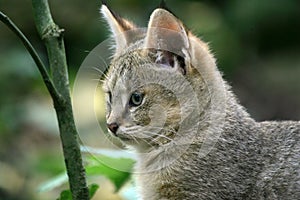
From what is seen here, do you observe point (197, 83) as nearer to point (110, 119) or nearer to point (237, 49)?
point (110, 119)

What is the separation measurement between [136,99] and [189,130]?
29 centimetres

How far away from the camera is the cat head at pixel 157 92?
13.3 ft

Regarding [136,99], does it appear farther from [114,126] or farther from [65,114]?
[65,114]

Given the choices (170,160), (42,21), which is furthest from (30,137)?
(42,21)

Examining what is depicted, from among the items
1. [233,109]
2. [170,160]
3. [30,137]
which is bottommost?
[30,137]

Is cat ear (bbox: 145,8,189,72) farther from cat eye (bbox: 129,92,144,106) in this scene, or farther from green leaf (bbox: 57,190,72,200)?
green leaf (bbox: 57,190,72,200)

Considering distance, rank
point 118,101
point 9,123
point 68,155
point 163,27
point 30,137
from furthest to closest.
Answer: point 30,137
point 9,123
point 118,101
point 163,27
point 68,155

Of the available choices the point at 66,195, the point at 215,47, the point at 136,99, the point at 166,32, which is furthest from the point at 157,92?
the point at 215,47

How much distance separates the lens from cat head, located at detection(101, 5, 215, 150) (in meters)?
4.05

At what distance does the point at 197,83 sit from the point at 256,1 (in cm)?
539

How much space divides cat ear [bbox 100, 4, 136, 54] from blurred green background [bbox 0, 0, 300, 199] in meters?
3.41

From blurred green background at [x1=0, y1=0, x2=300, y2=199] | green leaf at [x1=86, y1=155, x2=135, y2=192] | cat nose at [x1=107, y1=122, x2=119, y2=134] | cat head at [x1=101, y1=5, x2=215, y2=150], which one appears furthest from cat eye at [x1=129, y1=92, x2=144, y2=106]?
blurred green background at [x1=0, y1=0, x2=300, y2=199]

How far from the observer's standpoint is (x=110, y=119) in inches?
159

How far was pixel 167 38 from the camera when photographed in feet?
13.0
